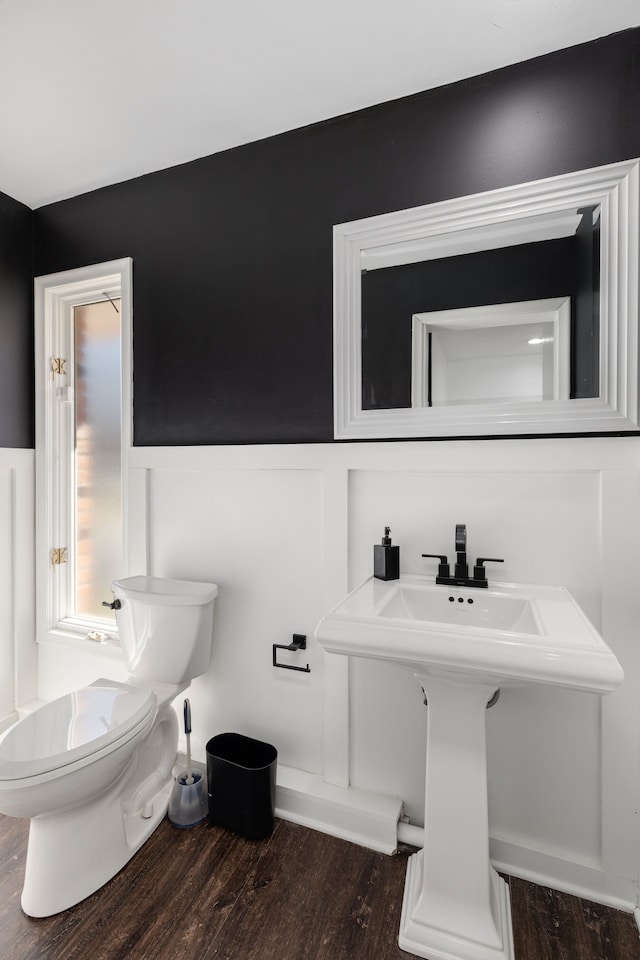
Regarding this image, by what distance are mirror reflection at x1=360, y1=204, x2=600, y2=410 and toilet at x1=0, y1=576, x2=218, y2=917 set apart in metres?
1.04

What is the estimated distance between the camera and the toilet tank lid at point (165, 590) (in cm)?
168

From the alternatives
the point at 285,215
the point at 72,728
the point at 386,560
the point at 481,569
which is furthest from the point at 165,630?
the point at 285,215

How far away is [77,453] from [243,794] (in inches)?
64.3

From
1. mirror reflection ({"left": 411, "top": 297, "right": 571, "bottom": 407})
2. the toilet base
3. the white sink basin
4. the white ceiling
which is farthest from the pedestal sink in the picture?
the white ceiling

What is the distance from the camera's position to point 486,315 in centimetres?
151

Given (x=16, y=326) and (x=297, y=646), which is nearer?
(x=297, y=646)

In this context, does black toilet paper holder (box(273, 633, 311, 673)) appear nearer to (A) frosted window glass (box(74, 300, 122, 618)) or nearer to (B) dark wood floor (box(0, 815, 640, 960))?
(B) dark wood floor (box(0, 815, 640, 960))

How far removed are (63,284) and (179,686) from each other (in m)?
1.84

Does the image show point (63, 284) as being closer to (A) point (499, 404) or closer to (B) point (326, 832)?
(A) point (499, 404)

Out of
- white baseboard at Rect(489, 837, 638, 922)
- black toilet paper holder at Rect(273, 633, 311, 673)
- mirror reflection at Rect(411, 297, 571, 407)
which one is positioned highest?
mirror reflection at Rect(411, 297, 571, 407)

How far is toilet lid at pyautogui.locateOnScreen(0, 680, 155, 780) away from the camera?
4.14 ft

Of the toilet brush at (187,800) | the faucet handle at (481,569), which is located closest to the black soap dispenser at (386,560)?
the faucet handle at (481,569)

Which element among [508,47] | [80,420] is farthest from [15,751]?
[508,47]

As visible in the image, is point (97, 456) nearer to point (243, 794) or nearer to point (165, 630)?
point (165, 630)
